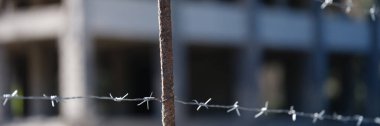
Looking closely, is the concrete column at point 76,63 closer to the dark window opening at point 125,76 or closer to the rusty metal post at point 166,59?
the dark window opening at point 125,76

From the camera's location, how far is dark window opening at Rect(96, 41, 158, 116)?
2150 cm

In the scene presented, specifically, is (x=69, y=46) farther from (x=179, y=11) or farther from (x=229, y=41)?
(x=229, y=41)

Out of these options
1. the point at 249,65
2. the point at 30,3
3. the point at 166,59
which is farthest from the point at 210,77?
the point at 166,59

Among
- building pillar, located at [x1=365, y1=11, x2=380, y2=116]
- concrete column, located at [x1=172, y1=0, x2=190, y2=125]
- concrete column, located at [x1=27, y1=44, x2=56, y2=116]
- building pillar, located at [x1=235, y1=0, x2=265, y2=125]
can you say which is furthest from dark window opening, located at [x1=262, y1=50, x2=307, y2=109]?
concrete column, located at [x1=27, y1=44, x2=56, y2=116]

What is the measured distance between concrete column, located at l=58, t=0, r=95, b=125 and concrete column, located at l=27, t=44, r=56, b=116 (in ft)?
13.6

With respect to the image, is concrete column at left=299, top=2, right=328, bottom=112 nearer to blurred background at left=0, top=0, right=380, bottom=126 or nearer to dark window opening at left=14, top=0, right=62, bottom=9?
blurred background at left=0, top=0, right=380, bottom=126

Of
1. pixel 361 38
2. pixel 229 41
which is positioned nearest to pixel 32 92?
pixel 229 41

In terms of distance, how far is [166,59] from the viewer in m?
2.18

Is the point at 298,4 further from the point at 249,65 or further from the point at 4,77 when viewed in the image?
the point at 4,77

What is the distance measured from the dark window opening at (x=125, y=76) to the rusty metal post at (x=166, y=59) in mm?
18975

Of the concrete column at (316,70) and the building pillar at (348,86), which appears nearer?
the concrete column at (316,70)

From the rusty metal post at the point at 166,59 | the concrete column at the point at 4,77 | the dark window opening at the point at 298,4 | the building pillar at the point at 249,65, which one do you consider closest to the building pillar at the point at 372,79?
the dark window opening at the point at 298,4

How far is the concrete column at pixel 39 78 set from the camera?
20266 millimetres

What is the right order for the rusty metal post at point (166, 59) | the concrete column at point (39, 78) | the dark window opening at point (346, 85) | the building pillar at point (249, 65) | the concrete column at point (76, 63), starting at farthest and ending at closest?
the dark window opening at point (346, 85) < the concrete column at point (39, 78) < the building pillar at point (249, 65) < the concrete column at point (76, 63) < the rusty metal post at point (166, 59)
